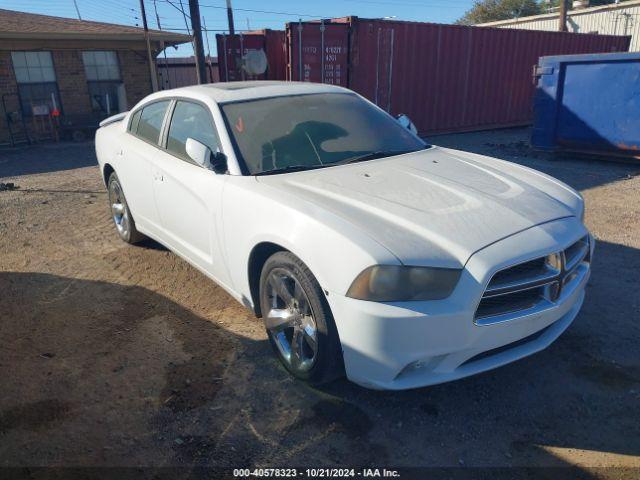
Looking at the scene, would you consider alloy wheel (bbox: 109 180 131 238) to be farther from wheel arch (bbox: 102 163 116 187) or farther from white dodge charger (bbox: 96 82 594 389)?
white dodge charger (bbox: 96 82 594 389)

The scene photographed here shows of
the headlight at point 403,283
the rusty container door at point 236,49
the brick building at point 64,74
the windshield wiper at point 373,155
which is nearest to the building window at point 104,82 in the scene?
the brick building at point 64,74

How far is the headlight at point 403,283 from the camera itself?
2.36 m

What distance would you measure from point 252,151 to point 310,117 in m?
0.58

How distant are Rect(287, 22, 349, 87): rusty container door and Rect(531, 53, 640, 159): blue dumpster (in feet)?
14.1

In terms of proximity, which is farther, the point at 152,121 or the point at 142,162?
the point at 152,121

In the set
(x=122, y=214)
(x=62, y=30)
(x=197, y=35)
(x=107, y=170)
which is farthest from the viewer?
(x=62, y=30)

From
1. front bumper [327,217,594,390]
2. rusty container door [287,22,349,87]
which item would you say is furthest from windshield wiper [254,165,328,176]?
rusty container door [287,22,349,87]

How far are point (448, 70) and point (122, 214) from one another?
34.3 feet

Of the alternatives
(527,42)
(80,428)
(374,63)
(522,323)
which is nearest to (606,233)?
(522,323)

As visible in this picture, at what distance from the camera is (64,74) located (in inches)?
608

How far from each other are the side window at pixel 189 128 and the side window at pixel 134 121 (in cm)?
86

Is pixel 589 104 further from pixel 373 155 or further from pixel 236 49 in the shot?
pixel 236 49

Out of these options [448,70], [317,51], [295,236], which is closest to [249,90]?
[295,236]

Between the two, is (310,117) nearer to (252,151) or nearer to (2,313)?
(252,151)
